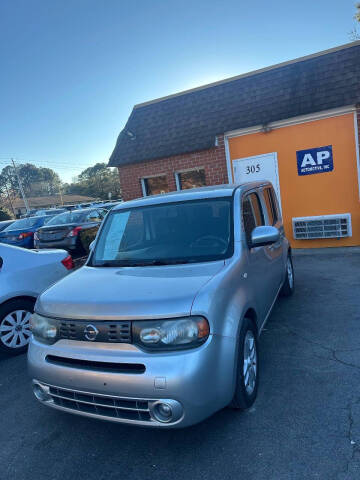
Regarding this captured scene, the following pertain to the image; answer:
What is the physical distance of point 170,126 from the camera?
9.73 m

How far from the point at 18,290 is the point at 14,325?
0.43m

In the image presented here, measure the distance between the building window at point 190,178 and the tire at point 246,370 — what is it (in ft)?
22.8

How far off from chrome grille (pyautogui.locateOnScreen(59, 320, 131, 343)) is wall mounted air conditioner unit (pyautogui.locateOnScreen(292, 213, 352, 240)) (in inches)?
276

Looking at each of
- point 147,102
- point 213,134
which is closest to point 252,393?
point 213,134

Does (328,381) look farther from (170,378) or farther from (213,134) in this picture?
(213,134)

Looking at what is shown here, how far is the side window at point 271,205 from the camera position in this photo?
15.0 feet

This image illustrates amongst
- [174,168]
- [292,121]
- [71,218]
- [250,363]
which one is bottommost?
[250,363]

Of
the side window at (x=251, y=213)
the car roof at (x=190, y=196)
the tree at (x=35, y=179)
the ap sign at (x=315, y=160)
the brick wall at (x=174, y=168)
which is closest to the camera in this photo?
the side window at (x=251, y=213)

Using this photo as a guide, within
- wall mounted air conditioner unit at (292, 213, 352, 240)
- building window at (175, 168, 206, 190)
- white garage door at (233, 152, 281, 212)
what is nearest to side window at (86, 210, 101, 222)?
building window at (175, 168, 206, 190)

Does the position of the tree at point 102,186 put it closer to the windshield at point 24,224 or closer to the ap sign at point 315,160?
the windshield at point 24,224

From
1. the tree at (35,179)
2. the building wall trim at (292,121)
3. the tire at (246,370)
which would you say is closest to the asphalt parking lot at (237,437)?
the tire at (246,370)

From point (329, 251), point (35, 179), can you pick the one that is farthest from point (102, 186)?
point (329, 251)

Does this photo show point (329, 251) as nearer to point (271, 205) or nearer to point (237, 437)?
point (271, 205)

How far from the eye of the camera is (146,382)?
215 cm
